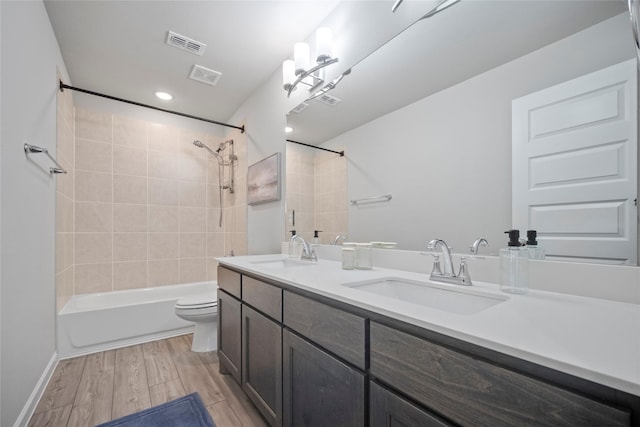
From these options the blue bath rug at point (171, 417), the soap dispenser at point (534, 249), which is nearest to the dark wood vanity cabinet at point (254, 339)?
the blue bath rug at point (171, 417)

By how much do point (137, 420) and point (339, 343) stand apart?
4.32 ft

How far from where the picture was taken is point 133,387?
1.76 m

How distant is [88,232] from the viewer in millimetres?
2814

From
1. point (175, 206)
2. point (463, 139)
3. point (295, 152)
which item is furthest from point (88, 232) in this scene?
point (463, 139)

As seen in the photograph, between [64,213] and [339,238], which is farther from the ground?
[64,213]

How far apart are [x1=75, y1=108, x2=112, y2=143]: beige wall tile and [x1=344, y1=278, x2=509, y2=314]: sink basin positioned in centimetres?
321

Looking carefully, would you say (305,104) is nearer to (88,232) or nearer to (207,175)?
Result: (207,175)

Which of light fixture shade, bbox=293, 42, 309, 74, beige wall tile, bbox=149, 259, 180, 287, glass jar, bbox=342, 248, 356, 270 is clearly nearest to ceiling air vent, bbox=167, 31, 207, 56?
light fixture shade, bbox=293, 42, 309, 74

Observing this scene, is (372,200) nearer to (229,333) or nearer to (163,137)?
(229,333)

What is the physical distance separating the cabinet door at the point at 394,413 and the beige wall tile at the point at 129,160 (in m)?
3.33

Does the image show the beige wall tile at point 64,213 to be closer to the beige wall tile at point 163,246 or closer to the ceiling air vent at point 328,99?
the beige wall tile at point 163,246

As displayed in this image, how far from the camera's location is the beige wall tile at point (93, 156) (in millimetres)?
2797

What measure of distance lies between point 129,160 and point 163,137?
453 millimetres

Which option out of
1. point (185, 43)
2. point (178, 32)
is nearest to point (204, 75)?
point (185, 43)
